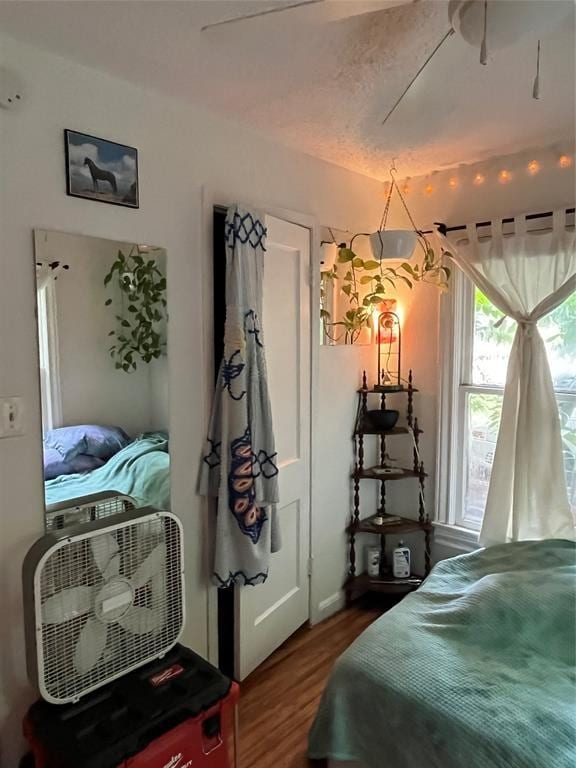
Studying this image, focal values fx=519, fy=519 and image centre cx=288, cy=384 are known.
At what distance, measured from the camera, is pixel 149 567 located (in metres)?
1.62

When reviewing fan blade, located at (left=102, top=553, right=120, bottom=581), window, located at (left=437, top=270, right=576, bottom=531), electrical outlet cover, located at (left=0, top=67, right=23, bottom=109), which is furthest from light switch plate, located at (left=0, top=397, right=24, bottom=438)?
window, located at (left=437, top=270, right=576, bottom=531)

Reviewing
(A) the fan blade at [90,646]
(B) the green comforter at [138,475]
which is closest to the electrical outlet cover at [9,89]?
(B) the green comforter at [138,475]

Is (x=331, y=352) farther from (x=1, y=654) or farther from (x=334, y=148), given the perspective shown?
(x=1, y=654)

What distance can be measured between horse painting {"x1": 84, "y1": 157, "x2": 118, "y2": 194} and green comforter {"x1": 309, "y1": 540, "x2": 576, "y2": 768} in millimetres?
1744

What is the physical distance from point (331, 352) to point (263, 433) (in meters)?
0.76

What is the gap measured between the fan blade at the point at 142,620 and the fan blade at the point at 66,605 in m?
0.14

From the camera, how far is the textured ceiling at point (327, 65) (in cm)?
136

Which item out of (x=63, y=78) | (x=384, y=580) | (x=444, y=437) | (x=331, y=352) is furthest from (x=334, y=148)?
(x=384, y=580)

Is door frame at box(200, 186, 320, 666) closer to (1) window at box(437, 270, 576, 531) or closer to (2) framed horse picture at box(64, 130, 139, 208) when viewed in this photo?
(2) framed horse picture at box(64, 130, 139, 208)

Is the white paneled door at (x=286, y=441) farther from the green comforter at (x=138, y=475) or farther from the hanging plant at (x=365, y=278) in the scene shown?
the green comforter at (x=138, y=475)

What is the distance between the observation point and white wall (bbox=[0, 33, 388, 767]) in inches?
59.8

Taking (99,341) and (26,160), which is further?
(99,341)

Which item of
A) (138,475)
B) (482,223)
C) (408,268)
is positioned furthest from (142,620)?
(482,223)

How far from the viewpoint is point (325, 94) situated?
181 cm
